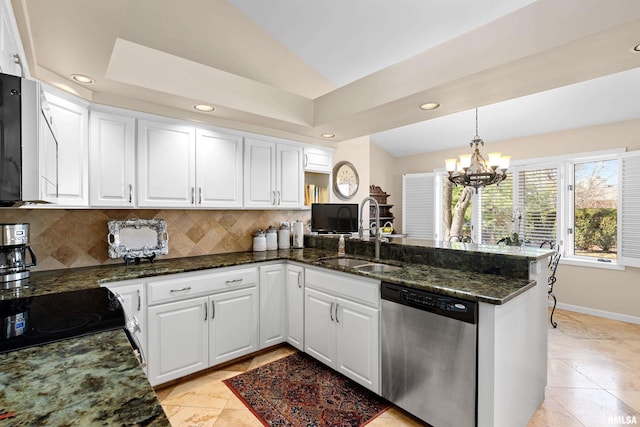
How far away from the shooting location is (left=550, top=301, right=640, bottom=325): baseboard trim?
3.86m

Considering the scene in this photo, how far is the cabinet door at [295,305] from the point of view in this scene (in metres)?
2.90

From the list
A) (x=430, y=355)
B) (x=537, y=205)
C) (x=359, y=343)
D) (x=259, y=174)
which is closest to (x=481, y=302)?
(x=430, y=355)

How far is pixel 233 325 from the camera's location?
274 cm

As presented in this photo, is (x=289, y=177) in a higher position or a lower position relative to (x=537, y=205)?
higher

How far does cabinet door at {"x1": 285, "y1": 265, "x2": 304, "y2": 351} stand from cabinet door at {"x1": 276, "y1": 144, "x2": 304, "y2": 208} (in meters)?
0.84

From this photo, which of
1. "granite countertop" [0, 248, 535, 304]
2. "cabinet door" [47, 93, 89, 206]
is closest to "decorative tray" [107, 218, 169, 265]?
"granite countertop" [0, 248, 535, 304]

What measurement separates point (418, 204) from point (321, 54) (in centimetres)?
417

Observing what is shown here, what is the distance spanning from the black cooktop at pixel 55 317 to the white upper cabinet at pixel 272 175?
1.71 metres

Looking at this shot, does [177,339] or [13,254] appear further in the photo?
[177,339]

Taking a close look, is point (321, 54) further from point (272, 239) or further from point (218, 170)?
point (272, 239)

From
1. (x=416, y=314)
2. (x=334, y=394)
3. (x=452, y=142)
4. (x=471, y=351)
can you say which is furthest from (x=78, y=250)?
(x=452, y=142)

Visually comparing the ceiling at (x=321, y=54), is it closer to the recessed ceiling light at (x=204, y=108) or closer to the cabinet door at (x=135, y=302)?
the recessed ceiling light at (x=204, y=108)

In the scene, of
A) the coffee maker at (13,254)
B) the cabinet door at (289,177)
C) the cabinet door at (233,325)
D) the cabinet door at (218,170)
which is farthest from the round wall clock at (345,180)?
the coffee maker at (13,254)

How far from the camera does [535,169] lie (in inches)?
185
